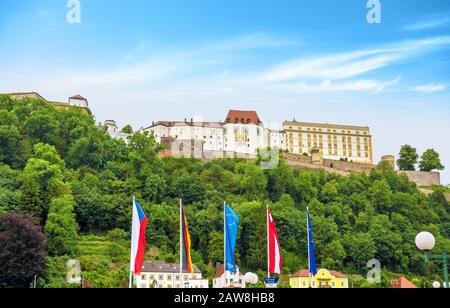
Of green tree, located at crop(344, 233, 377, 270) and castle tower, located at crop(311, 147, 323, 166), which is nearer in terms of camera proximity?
green tree, located at crop(344, 233, 377, 270)

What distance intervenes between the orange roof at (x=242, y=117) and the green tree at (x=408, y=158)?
2086 centimetres

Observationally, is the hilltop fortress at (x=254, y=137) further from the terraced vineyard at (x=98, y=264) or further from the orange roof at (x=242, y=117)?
the terraced vineyard at (x=98, y=264)

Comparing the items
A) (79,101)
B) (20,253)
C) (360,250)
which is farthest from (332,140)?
(20,253)

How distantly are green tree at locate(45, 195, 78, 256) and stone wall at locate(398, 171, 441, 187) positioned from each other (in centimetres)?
5454

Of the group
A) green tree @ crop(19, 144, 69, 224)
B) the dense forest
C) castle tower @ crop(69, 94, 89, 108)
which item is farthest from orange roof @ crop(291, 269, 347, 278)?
castle tower @ crop(69, 94, 89, 108)

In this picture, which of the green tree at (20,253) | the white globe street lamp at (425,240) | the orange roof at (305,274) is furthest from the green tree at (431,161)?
the white globe street lamp at (425,240)

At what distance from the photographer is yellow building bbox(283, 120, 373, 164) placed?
4124 inches

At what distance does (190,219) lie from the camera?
58.0 m

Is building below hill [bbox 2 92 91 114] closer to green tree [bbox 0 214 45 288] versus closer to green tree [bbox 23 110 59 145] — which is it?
green tree [bbox 23 110 59 145]

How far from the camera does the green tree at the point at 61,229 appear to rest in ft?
156

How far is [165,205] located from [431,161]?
48687mm
